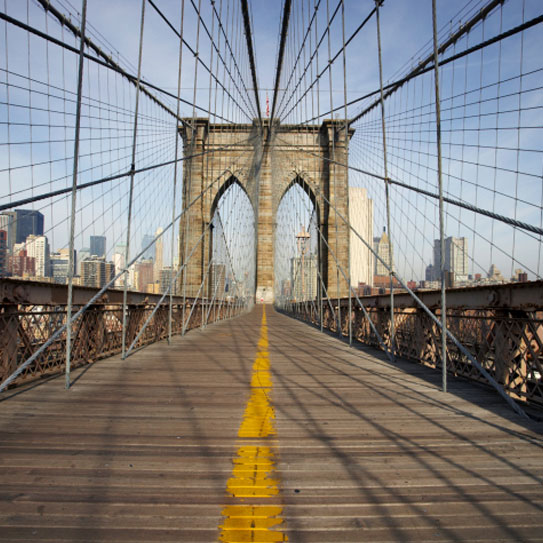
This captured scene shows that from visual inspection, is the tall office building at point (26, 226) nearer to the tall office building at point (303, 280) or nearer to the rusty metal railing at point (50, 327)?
the rusty metal railing at point (50, 327)

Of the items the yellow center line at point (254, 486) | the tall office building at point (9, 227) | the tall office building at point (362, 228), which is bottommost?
the yellow center line at point (254, 486)

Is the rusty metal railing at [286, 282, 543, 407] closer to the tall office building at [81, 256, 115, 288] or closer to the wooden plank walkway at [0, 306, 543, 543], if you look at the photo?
the wooden plank walkway at [0, 306, 543, 543]

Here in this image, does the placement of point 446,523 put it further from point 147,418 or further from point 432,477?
point 147,418

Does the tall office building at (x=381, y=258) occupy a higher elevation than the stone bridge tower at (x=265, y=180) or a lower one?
lower

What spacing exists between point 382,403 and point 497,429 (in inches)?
26.2

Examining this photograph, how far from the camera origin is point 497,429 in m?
2.12

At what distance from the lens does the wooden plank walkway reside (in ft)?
3.94

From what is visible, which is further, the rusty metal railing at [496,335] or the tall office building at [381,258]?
the tall office building at [381,258]

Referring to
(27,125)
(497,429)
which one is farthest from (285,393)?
(27,125)

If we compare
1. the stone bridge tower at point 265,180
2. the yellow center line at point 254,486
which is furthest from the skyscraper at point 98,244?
the stone bridge tower at point 265,180

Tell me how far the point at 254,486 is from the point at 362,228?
24.4 m

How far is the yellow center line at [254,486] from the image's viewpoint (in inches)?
45.8

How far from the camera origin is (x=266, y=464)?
1.63m

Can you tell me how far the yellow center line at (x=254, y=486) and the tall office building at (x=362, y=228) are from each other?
11502 mm
